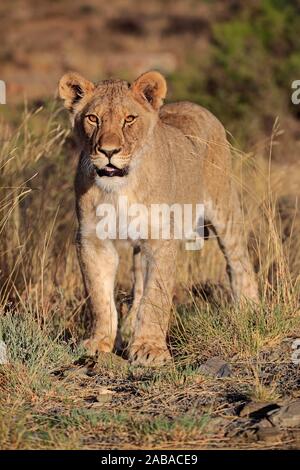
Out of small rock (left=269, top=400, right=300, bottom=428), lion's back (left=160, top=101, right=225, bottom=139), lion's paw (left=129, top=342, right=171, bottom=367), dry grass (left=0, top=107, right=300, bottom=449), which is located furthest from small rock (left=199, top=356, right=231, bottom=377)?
lion's back (left=160, top=101, right=225, bottom=139)

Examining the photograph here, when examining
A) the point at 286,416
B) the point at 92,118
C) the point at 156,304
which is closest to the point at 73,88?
the point at 92,118

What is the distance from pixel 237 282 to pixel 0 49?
15160 millimetres

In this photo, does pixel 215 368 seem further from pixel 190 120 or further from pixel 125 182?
pixel 190 120

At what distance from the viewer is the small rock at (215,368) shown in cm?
474

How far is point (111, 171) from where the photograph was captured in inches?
→ 209

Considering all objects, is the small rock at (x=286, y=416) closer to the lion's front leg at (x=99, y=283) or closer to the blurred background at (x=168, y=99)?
the blurred background at (x=168, y=99)

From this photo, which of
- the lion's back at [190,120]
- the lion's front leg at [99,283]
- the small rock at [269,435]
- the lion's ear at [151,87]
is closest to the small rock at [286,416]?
the small rock at [269,435]

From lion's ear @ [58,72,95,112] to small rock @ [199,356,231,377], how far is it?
1.74 metres

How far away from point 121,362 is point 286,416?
1.37 meters

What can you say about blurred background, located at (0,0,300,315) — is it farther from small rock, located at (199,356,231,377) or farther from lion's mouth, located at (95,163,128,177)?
small rock, located at (199,356,231,377)

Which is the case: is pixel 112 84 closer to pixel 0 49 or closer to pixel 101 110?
pixel 101 110

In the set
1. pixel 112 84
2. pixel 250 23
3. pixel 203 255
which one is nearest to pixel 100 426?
pixel 112 84

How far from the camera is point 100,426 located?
417 cm

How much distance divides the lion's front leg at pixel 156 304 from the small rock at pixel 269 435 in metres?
1.35
